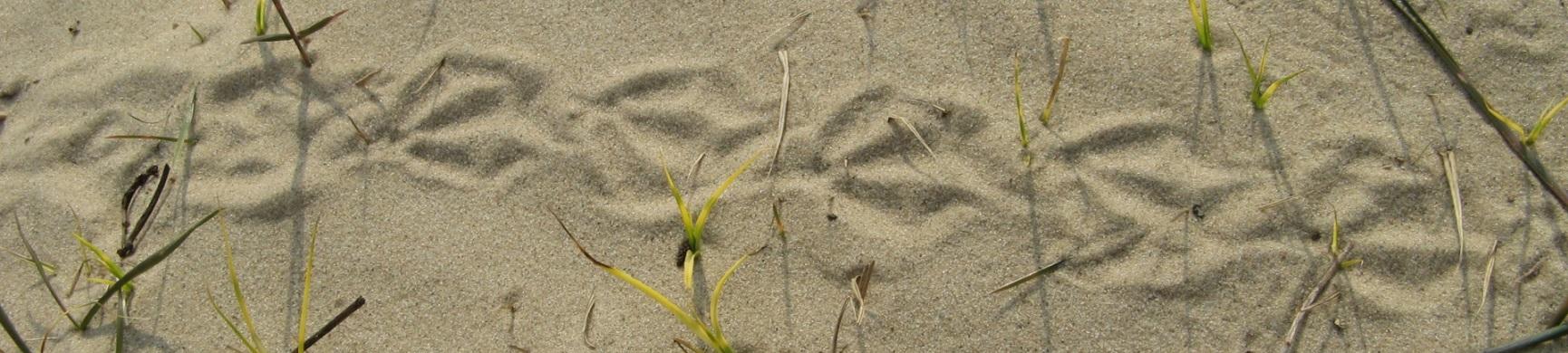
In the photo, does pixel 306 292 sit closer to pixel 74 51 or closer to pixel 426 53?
pixel 426 53

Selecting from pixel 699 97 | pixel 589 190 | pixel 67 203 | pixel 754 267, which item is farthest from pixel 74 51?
pixel 754 267

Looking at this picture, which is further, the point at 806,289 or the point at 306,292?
the point at 806,289

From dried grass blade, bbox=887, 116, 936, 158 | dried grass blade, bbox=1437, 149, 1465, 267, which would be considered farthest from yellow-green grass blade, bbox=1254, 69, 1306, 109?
dried grass blade, bbox=887, 116, 936, 158

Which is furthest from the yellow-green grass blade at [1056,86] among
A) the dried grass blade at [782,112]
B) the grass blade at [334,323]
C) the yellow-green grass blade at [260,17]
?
the yellow-green grass blade at [260,17]

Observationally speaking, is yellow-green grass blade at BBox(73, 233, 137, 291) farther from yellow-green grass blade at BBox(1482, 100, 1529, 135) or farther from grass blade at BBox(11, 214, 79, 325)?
yellow-green grass blade at BBox(1482, 100, 1529, 135)

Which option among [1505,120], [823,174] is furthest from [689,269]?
[1505,120]

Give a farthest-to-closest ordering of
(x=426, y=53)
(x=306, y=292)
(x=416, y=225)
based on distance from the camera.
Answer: (x=426, y=53) < (x=416, y=225) < (x=306, y=292)

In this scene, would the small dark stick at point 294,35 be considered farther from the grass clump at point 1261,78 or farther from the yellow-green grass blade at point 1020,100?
the grass clump at point 1261,78
